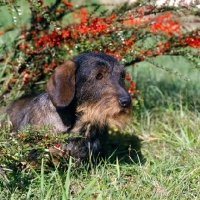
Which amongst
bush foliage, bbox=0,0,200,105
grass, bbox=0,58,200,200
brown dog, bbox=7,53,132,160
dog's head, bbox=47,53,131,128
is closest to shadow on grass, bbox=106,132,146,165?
grass, bbox=0,58,200,200

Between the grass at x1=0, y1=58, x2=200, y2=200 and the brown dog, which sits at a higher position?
the brown dog

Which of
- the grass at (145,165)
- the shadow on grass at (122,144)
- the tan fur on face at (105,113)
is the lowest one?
the shadow on grass at (122,144)

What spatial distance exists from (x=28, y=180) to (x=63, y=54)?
2017mm

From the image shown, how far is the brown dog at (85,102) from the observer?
402cm

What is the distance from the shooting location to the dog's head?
3973 mm

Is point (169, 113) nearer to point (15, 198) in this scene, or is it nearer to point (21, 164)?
point (21, 164)

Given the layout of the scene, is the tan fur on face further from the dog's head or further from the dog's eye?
the dog's eye

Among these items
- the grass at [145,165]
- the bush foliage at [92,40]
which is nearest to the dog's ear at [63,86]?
the grass at [145,165]

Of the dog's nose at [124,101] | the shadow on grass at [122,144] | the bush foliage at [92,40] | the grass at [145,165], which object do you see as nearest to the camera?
the grass at [145,165]

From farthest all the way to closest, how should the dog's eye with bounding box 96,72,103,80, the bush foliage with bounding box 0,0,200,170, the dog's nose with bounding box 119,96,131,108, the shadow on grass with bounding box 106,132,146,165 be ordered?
1. the shadow on grass with bounding box 106,132,146,165
2. the bush foliage with bounding box 0,0,200,170
3. the dog's eye with bounding box 96,72,103,80
4. the dog's nose with bounding box 119,96,131,108

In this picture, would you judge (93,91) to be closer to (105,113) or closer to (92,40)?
(105,113)

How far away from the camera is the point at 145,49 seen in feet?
17.2

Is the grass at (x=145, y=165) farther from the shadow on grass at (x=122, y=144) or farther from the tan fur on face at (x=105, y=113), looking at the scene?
the tan fur on face at (x=105, y=113)

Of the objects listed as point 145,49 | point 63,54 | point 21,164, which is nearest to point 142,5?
point 145,49
